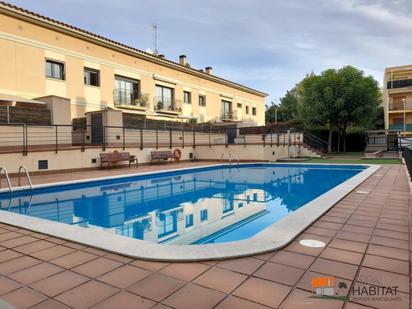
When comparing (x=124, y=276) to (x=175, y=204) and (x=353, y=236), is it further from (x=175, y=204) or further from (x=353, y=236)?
(x=175, y=204)

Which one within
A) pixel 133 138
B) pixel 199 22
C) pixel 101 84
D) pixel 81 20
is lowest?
pixel 133 138

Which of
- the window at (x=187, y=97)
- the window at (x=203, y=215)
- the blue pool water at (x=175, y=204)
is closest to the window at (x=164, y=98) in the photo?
the window at (x=187, y=97)

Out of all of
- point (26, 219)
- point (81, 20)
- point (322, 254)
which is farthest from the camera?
point (81, 20)

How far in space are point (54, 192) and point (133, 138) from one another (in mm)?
7944

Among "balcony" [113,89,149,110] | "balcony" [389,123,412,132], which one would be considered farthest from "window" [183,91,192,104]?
"balcony" [389,123,412,132]

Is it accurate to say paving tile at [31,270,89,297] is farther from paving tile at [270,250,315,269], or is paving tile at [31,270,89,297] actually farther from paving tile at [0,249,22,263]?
paving tile at [270,250,315,269]

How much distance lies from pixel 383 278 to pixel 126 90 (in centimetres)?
1966

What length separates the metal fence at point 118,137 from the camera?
11133 mm

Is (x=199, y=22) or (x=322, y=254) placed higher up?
(x=199, y=22)

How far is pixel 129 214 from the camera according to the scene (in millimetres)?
6148

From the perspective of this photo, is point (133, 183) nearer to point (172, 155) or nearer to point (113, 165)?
point (113, 165)

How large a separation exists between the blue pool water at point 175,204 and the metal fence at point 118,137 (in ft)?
12.4

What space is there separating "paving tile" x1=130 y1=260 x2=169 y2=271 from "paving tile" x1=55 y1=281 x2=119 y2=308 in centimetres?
42

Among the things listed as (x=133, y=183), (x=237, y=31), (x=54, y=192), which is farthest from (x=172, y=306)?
(x=237, y=31)
